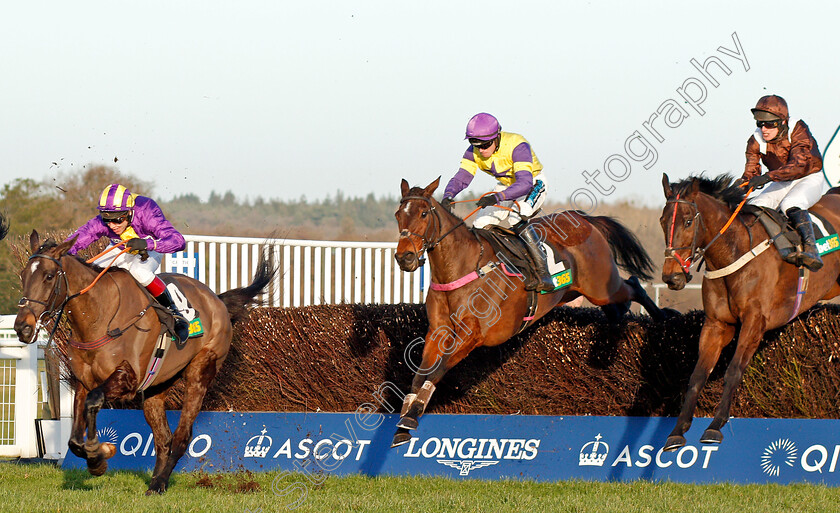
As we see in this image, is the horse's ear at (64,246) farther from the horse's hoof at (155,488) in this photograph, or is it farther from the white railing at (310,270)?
the white railing at (310,270)

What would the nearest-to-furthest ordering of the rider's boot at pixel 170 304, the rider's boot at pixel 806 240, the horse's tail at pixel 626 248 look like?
the rider's boot at pixel 806 240
the rider's boot at pixel 170 304
the horse's tail at pixel 626 248

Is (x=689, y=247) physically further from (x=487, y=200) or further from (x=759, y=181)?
(x=487, y=200)

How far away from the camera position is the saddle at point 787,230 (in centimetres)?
591

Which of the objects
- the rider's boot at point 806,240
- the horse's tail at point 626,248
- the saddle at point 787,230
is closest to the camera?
the rider's boot at point 806,240

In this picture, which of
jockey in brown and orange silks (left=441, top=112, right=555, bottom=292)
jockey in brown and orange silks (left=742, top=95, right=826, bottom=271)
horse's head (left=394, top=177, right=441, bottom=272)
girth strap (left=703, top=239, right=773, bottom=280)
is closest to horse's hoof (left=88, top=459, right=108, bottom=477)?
horse's head (left=394, top=177, right=441, bottom=272)

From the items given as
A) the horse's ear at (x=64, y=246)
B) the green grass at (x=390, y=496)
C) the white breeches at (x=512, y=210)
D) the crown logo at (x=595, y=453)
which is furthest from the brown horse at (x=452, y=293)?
the horse's ear at (x=64, y=246)

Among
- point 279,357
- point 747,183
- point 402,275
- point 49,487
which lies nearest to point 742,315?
point 747,183

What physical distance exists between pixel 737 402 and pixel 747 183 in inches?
66.5

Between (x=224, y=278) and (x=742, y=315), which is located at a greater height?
(x=742, y=315)

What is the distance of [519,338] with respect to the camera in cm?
717

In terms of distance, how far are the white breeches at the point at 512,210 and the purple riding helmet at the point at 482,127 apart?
1.57 feet

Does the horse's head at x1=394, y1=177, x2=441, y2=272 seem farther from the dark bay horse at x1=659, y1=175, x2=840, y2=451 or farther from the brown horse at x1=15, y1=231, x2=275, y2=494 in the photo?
the brown horse at x1=15, y1=231, x2=275, y2=494

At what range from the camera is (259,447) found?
22.4 feet

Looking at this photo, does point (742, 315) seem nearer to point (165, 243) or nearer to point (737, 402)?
point (737, 402)
